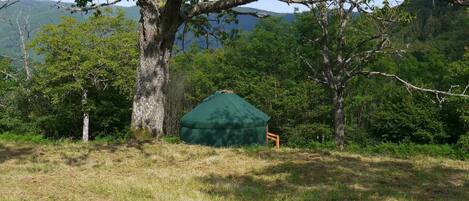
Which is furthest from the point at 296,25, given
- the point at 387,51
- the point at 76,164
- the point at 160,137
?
the point at 76,164

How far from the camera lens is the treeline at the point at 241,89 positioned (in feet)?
118

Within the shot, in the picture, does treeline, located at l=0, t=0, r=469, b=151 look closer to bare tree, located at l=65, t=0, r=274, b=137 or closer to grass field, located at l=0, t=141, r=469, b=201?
bare tree, located at l=65, t=0, r=274, b=137

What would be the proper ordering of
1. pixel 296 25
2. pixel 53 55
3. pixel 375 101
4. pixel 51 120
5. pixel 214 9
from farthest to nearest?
pixel 375 101 < pixel 296 25 < pixel 51 120 < pixel 53 55 < pixel 214 9

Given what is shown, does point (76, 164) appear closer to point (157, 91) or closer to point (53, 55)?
point (157, 91)

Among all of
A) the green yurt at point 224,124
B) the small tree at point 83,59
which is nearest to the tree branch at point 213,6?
the green yurt at point 224,124

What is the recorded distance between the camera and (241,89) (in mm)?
44156

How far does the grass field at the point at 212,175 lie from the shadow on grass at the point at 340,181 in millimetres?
13

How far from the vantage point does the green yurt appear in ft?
69.9

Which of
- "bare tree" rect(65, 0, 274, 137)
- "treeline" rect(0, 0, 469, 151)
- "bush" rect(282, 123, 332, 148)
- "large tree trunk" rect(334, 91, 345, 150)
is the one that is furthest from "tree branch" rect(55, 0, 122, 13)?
"bush" rect(282, 123, 332, 148)

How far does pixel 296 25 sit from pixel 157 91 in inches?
1373

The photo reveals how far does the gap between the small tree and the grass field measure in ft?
82.9

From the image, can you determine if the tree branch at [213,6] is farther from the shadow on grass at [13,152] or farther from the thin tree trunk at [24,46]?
the thin tree trunk at [24,46]

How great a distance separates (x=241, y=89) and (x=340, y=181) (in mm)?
36991

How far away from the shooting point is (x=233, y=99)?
2308cm
